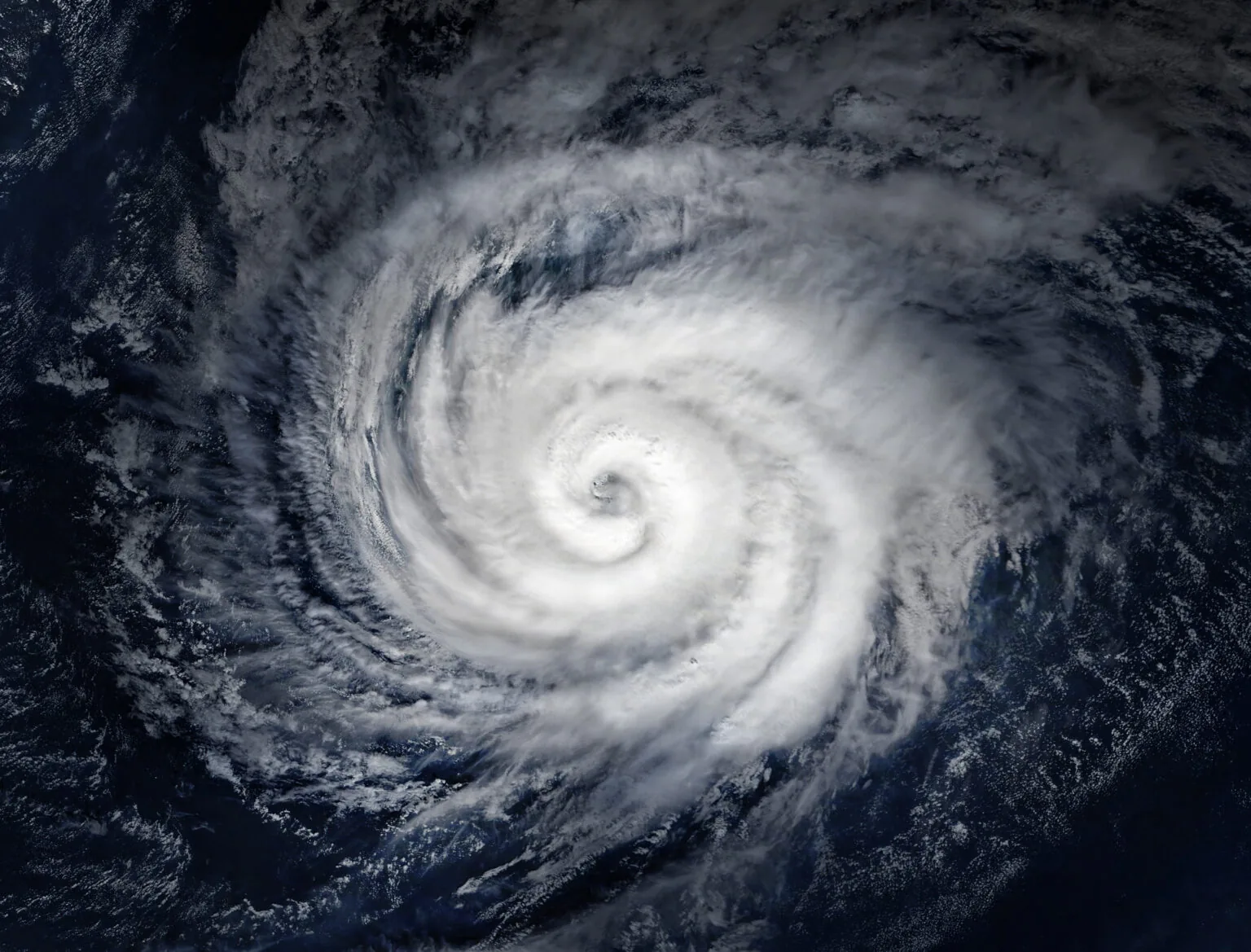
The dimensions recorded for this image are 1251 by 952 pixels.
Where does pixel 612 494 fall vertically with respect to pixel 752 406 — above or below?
below

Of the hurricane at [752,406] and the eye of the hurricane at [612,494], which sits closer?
the hurricane at [752,406]

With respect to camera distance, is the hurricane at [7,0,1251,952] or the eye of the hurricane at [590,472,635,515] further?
the eye of the hurricane at [590,472,635,515]

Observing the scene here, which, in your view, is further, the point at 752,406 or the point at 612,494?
the point at 612,494

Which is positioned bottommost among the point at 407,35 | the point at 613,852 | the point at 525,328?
the point at 613,852

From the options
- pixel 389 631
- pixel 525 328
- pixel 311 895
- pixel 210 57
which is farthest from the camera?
pixel 525 328

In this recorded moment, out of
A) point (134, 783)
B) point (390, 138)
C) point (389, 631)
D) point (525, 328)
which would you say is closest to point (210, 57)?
point (390, 138)

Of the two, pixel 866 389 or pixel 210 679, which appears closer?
pixel 210 679

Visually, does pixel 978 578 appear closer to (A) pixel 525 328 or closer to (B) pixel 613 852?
(B) pixel 613 852

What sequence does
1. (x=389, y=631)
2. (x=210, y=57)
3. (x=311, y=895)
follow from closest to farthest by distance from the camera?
(x=210, y=57)
(x=311, y=895)
(x=389, y=631)
